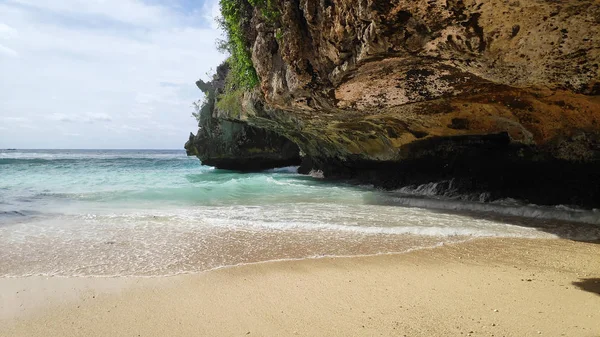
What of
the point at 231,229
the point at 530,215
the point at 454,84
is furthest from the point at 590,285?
the point at 231,229

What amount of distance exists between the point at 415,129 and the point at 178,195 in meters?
6.95

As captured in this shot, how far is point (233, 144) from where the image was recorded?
2264 cm

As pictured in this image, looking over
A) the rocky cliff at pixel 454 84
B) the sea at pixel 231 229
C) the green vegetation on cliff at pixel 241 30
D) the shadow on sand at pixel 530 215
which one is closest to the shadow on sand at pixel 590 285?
the sea at pixel 231 229

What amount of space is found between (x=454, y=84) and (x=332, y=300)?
208 inches

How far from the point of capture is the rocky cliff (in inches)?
189

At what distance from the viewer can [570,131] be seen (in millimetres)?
7480

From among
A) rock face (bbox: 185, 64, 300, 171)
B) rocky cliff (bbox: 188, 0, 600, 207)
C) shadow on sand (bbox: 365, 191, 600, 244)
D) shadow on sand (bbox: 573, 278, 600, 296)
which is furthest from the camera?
rock face (bbox: 185, 64, 300, 171)

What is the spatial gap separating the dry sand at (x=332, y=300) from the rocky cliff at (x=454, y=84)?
2.83m

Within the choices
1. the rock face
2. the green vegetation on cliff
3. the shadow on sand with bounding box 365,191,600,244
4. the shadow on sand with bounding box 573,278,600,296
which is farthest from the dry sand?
the rock face

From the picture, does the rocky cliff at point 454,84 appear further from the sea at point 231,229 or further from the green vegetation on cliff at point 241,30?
the sea at point 231,229

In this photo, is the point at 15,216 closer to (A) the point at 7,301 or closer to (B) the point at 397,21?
(A) the point at 7,301

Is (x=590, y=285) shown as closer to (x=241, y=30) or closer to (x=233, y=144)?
(x=241, y=30)

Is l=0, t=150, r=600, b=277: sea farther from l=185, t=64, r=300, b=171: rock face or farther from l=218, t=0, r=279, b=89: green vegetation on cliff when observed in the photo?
l=185, t=64, r=300, b=171: rock face

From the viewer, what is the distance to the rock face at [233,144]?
22.2m
